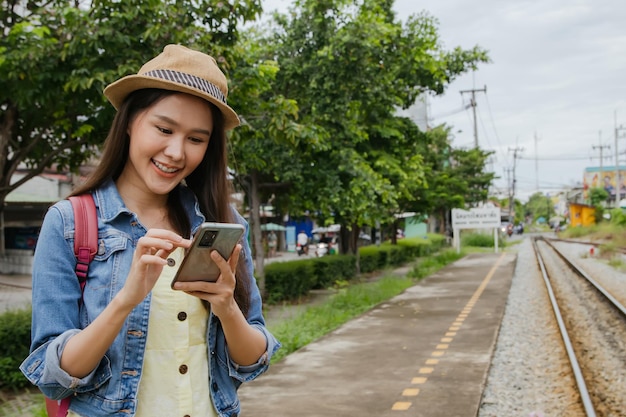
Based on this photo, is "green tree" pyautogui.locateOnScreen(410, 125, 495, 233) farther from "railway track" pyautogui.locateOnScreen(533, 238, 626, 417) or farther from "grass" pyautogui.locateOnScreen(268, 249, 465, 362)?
"railway track" pyautogui.locateOnScreen(533, 238, 626, 417)

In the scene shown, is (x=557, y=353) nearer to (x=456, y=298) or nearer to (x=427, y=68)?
(x=456, y=298)

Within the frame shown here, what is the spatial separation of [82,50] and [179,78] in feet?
17.6

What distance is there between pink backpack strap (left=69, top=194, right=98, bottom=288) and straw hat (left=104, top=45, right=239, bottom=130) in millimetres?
341

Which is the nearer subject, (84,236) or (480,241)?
(84,236)

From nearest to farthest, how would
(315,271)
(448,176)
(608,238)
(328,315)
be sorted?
(328,315), (315,271), (448,176), (608,238)

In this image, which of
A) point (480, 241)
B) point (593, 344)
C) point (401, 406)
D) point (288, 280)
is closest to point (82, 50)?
point (401, 406)

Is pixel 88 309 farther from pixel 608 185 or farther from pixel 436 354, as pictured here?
pixel 608 185

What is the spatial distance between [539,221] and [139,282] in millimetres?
153847

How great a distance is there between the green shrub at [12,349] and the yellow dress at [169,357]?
589cm

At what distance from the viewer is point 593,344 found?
33.3 ft

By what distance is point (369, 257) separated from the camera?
80.7 feet

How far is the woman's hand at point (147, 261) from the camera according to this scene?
1503 mm

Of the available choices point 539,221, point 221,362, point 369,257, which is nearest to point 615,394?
Result: point 221,362

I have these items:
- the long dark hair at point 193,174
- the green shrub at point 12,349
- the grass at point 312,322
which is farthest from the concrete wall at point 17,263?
the long dark hair at point 193,174
